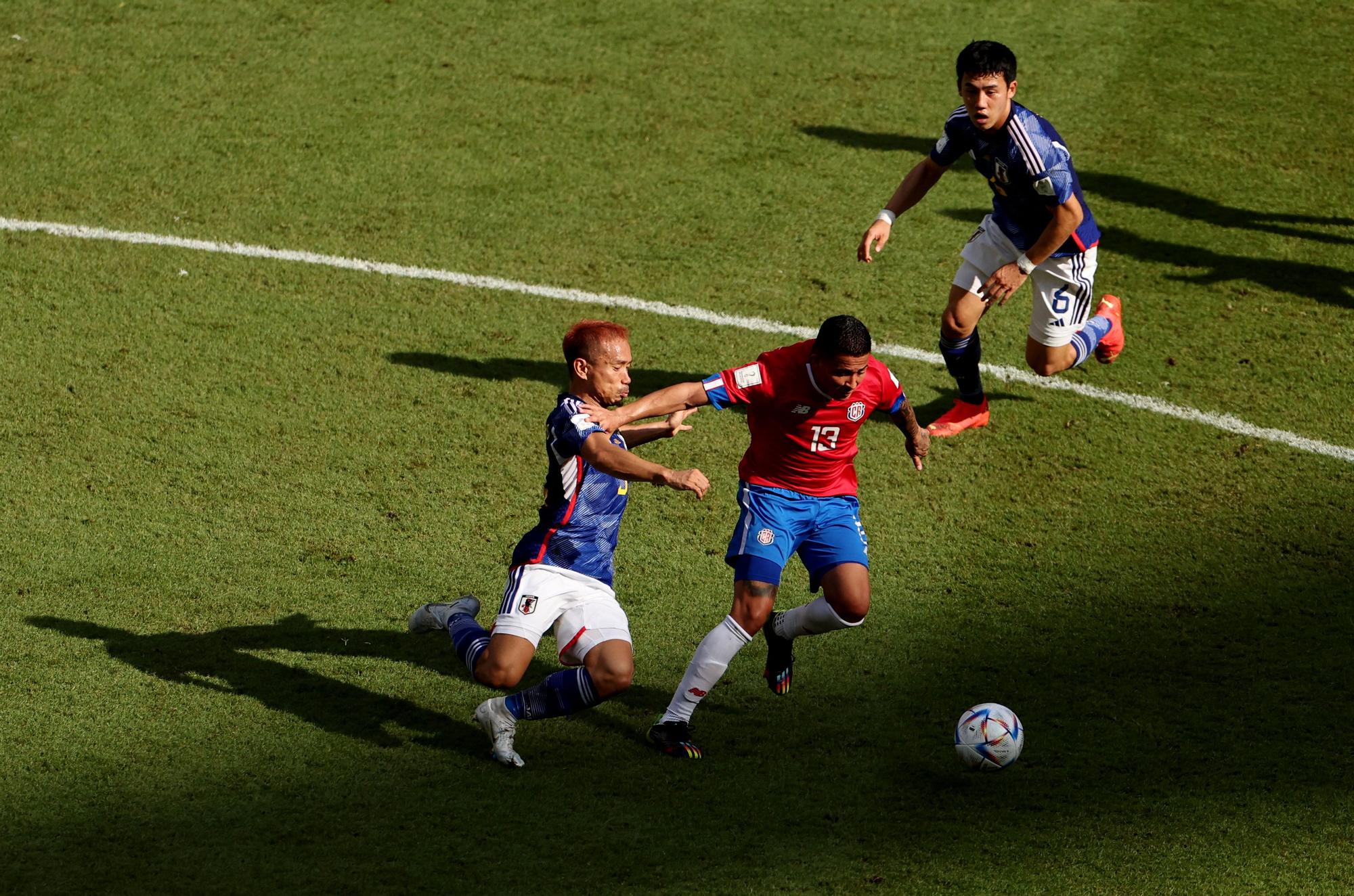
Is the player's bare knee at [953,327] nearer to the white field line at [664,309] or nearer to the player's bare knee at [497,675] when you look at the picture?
the white field line at [664,309]

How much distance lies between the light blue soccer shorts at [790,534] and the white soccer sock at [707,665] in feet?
0.86

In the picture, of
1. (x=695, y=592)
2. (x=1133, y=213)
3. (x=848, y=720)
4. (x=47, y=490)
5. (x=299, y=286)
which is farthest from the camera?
(x=1133, y=213)

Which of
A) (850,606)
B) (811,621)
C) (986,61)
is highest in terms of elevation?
(986,61)

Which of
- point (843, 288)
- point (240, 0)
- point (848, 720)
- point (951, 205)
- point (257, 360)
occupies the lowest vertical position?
point (848, 720)

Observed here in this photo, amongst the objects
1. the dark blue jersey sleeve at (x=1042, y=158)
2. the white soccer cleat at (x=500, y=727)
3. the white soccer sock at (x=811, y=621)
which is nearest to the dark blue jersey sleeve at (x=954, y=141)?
the dark blue jersey sleeve at (x=1042, y=158)

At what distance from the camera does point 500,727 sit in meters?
5.66

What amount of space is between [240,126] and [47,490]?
4570mm

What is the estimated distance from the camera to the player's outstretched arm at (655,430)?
592cm

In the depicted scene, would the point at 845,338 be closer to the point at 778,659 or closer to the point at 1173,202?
the point at 778,659

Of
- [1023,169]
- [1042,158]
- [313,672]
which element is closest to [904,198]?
[1023,169]

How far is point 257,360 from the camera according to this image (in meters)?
8.53

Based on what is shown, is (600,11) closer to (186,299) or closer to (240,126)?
(240,126)

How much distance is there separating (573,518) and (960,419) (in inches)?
126

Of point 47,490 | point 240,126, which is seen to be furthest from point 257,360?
point 240,126
